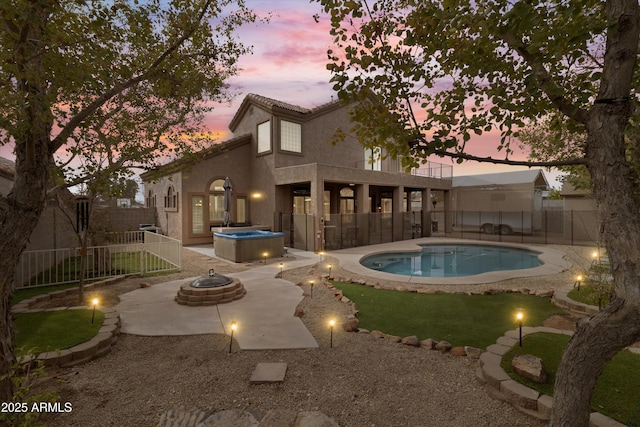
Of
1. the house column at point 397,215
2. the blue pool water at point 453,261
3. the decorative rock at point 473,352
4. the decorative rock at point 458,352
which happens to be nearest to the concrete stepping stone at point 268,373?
the decorative rock at point 458,352

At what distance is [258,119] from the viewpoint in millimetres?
22203

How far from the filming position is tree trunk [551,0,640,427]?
8.37ft

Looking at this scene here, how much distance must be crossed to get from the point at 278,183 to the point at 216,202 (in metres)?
4.74

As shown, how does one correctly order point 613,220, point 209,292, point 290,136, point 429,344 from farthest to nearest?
point 290,136 → point 209,292 → point 429,344 → point 613,220

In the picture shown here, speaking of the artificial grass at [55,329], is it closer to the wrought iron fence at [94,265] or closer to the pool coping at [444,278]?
the wrought iron fence at [94,265]

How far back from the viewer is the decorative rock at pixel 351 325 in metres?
6.57

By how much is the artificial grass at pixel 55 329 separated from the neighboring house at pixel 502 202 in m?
24.6

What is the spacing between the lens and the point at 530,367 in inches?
172

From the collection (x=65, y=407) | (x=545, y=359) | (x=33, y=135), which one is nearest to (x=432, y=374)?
(x=545, y=359)

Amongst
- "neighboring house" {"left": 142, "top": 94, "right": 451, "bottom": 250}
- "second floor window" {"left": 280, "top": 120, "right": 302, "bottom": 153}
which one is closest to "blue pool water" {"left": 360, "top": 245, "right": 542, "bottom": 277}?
"neighboring house" {"left": 142, "top": 94, "right": 451, "bottom": 250}

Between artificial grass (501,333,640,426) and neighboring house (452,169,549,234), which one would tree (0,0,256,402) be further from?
neighboring house (452,169,549,234)

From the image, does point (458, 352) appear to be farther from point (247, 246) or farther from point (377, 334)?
point (247, 246)

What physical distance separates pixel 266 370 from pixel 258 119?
65.8 ft

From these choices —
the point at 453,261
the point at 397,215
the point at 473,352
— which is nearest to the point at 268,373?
the point at 473,352
